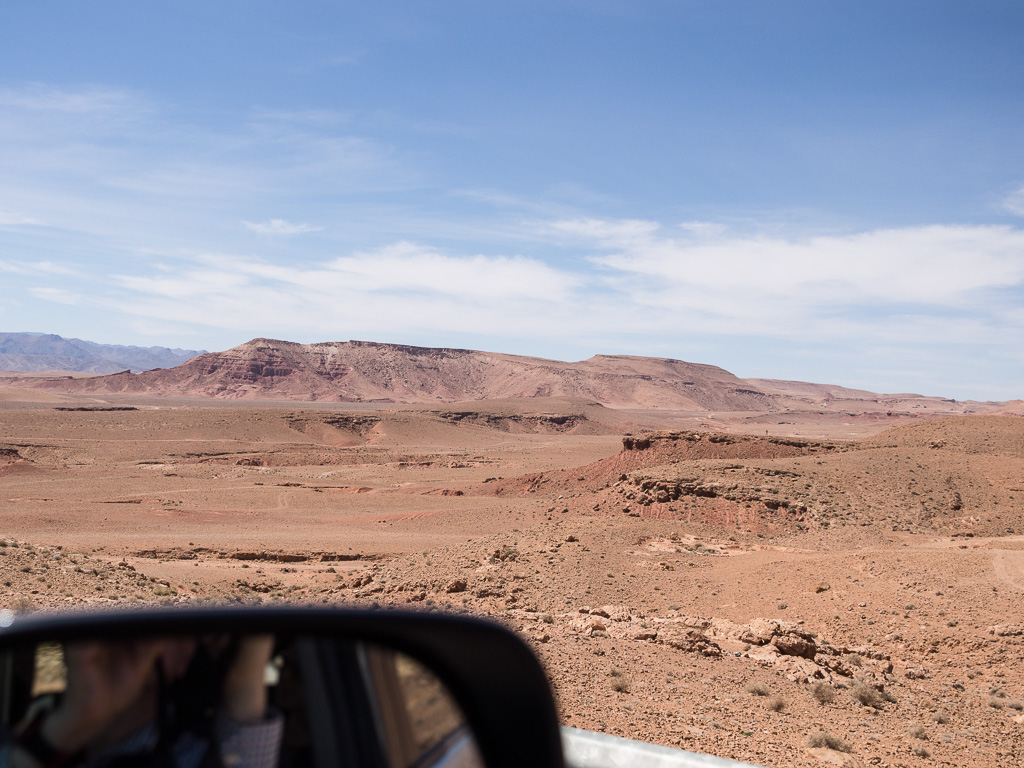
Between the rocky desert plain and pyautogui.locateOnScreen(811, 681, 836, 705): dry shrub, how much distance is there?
0.28ft

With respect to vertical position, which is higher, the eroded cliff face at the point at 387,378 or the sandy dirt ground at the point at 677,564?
the eroded cliff face at the point at 387,378

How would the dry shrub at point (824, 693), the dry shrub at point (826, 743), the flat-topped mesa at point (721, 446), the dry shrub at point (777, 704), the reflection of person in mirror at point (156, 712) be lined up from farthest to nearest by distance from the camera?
the flat-topped mesa at point (721, 446), the dry shrub at point (824, 693), the dry shrub at point (777, 704), the dry shrub at point (826, 743), the reflection of person in mirror at point (156, 712)

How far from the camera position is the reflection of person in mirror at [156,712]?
1.32 metres

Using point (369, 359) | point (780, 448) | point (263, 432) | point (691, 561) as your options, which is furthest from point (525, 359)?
point (691, 561)

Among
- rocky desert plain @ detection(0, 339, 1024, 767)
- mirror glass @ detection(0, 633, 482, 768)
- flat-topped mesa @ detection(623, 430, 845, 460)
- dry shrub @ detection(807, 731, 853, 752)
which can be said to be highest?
mirror glass @ detection(0, 633, 482, 768)

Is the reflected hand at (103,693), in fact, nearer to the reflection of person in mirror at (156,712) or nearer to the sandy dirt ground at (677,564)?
the reflection of person in mirror at (156,712)

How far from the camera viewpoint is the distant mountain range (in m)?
147

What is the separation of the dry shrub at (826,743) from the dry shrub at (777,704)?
1.16 meters

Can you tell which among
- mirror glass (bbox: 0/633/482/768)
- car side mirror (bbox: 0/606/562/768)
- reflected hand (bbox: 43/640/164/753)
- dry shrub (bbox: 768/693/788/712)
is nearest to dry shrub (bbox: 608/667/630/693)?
dry shrub (bbox: 768/693/788/712)

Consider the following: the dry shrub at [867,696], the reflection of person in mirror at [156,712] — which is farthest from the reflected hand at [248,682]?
the dry shrub at [867,696]

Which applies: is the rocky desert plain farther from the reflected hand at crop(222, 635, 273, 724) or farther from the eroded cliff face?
the eroded cliff face

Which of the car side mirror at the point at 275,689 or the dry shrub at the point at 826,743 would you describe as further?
the dry shrub at the point at 826,743

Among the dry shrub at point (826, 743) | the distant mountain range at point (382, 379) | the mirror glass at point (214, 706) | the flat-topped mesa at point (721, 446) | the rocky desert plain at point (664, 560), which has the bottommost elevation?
the rocky desert plain at point (664, 560)

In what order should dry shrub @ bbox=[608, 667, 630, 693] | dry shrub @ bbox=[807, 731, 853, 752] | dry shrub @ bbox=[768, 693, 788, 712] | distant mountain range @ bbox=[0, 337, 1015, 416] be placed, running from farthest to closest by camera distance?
distant mountain range @ bbox=[0, 337, 1015, 416], dry shrub @ bbox=[608, 667, 630, 693], dry shrub @ bbox=[768, 693, 788, 712], dry shrub @ bbox=[807, 731, 853, 752]
